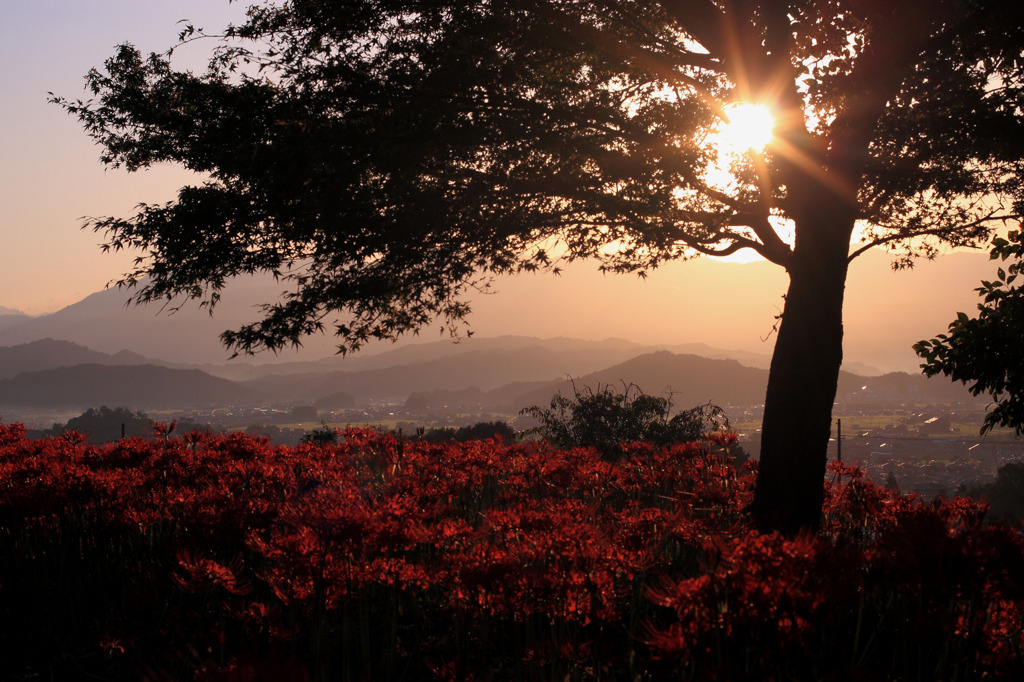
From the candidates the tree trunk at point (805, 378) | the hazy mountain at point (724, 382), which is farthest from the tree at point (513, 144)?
the hazy mountain at point (724, 382)

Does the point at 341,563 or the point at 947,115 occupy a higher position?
the point at 947,115

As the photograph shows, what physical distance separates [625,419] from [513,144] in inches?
402

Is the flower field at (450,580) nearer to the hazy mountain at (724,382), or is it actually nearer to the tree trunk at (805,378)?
the tree trunk at (805,378)

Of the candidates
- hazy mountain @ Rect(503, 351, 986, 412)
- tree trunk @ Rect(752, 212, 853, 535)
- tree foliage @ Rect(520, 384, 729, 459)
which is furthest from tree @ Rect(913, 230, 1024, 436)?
hazy mountain @ Rect(503, 351, 986, 412)

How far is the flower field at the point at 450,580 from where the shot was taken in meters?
2.70

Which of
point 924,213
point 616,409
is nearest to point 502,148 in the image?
point 924,213

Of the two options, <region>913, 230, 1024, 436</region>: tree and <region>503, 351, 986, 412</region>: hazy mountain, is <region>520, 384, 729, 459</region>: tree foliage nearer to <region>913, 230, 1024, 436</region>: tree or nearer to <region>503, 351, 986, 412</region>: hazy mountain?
<region>913, 230, 1024, 436</region>: tree

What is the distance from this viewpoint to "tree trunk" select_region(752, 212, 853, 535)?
8.27m

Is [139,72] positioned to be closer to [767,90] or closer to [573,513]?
[767,90]

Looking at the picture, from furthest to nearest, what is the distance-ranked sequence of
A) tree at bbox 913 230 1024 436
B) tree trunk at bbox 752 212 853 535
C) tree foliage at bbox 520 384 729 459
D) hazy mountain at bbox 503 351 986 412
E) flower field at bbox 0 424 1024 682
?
hazy mountain at bbox 503 351 986 412, tree foliage at bbox 520 384 729 459, tree trunk at bbox 752 212 853 535, tree at bbox 913 230 1024 436, flower field at bbox 0 424 1024 682

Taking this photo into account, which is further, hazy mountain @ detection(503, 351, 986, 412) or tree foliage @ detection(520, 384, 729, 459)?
hazy mountain @ detection(503, 351, 986, 412)

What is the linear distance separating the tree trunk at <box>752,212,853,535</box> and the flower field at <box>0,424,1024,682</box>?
21.4 inches

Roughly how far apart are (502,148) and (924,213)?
313 inches

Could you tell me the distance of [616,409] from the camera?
1723 centimetres
